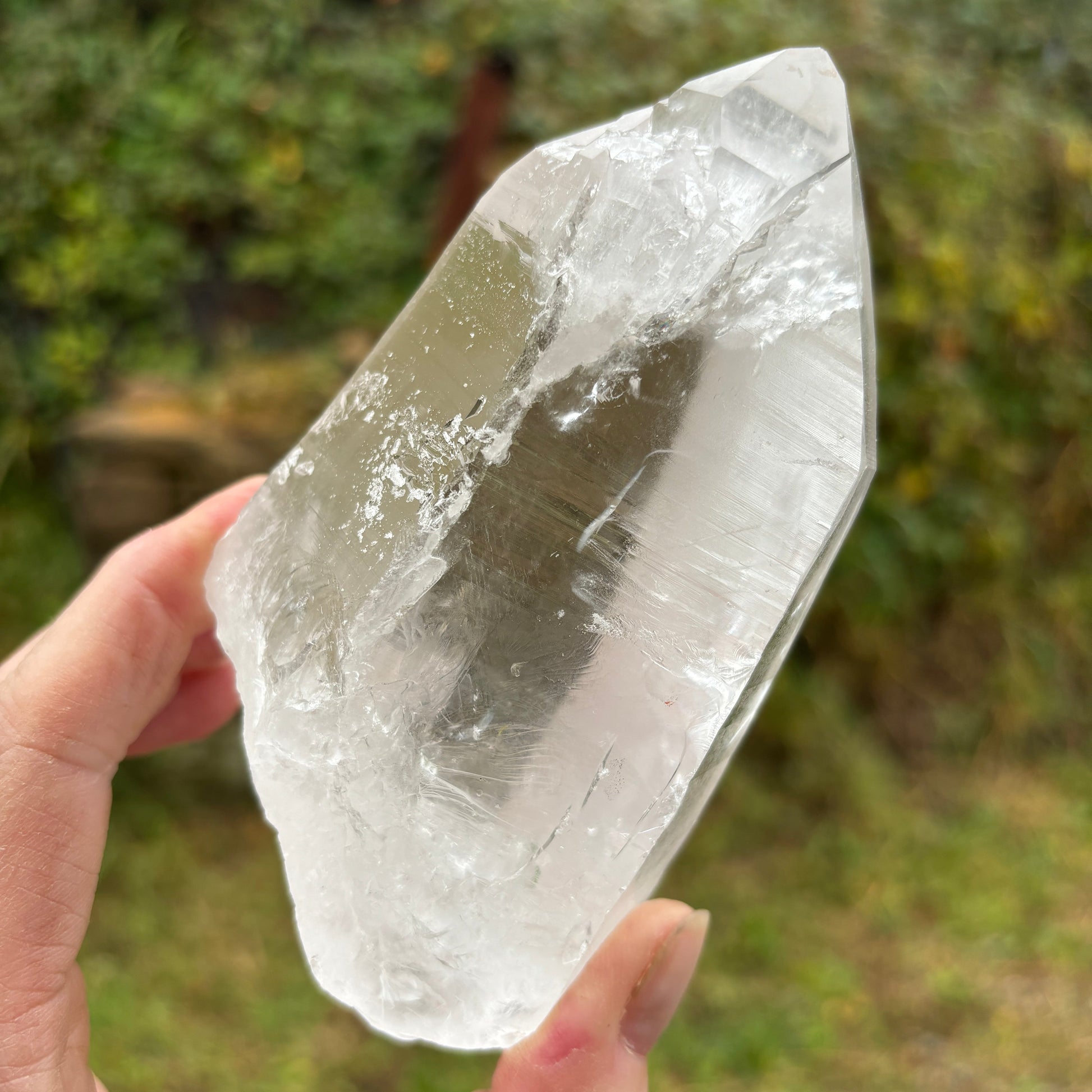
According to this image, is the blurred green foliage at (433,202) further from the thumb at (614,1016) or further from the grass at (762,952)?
the thumb at (614,1016)

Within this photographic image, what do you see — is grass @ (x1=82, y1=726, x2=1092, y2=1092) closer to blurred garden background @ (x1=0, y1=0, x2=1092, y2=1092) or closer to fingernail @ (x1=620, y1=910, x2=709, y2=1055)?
blurred garden background @ (x1=0, y1=0, x2=1092, y2=1092)

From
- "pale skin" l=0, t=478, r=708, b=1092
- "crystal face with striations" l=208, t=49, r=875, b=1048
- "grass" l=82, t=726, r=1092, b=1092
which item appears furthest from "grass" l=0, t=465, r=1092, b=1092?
"crystal face with striations" l=208, t=49, r=875, b=1048

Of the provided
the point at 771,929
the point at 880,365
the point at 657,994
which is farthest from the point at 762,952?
the point at 880,365

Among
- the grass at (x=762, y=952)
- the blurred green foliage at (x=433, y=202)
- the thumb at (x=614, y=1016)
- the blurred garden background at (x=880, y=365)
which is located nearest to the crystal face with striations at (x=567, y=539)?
the thumb at (x=614, y=1016)

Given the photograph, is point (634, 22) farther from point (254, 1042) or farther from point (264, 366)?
point (254, 1042)

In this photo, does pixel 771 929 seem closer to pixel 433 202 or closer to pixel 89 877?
pixel 89 877

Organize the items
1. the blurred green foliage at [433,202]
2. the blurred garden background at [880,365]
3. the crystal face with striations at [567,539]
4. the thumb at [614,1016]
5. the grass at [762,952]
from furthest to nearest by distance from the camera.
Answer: the blurred green foliage at [433,202], the blurred garden background at [880,365], the grass at [762,952], the thumb at [614,1016], the crystal face with striations at [567,539]
